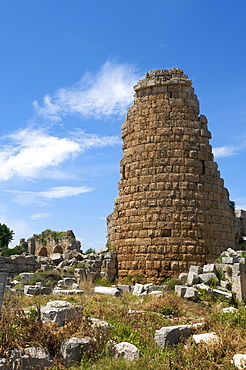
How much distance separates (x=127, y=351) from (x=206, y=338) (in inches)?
51.7

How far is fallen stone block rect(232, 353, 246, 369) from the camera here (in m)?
4.80

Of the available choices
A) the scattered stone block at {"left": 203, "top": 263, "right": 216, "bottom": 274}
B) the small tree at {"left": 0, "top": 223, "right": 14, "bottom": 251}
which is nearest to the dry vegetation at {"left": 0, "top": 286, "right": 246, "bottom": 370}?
the scattered stone block at {"left": 203, "top": 263, "right": 216, "bottom": 274}

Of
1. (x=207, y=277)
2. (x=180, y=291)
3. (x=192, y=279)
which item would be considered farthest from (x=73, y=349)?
(x=207, y=277)

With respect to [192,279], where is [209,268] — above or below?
above

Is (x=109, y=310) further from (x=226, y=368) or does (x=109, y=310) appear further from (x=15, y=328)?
(x=226, y=368)

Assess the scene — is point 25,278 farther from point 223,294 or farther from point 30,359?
point 30,359

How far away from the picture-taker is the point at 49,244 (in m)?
28.0

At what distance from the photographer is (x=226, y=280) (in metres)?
11.3

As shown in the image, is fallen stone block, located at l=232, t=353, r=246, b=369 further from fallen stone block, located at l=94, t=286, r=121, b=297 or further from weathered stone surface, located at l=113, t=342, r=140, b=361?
fallen stone block, located at l=94, t=286, r=121, b=297

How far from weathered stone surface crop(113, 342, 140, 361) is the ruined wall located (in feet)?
61.5

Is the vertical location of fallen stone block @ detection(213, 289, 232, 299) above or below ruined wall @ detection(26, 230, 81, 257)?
below

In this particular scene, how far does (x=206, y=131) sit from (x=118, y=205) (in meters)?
4.00

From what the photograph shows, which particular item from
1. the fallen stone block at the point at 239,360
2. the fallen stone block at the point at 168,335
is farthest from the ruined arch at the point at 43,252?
the fallen stone block at the point at 239,360

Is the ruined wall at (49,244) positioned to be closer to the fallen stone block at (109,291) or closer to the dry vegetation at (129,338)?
the fallen stone block at (109,291)
